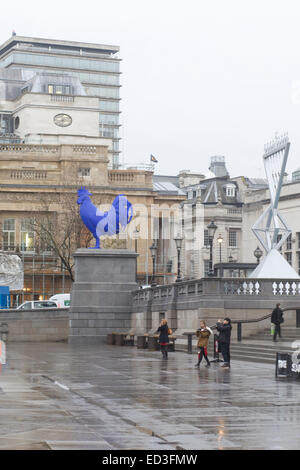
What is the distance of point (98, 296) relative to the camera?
56.4 metres

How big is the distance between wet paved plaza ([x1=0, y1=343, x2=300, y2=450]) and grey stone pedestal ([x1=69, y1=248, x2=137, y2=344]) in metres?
24.3

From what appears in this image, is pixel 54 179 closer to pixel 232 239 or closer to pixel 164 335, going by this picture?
pixel 232 239

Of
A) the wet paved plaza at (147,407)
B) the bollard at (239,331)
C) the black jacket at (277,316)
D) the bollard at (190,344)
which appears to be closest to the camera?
the wet paved plaza at (147,407)

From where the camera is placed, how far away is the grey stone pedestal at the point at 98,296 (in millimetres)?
56188

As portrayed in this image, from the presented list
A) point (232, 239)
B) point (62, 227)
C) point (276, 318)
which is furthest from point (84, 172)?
point (276, 318)

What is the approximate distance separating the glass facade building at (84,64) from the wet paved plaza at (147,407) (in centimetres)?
13101

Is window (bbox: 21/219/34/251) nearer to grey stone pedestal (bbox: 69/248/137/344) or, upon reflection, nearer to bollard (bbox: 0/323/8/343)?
bollard (bbox: 0/323/8/343)

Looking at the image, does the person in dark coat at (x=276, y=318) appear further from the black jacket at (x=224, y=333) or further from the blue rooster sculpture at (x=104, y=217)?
the blue rooster sculpture at (x=104, y=217)

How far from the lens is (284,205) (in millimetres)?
106625

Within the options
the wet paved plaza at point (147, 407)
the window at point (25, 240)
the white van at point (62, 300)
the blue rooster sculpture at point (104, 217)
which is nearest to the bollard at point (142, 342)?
the blue rooster sculpture at point (104, 217)

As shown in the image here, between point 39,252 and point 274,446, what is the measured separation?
80690 mm

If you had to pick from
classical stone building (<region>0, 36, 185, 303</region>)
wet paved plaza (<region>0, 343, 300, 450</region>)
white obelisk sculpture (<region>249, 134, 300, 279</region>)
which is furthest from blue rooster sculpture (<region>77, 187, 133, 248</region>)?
wet paved plaza (<region>0, 343, 300, 450</region>)

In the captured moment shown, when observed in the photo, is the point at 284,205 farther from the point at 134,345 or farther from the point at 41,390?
the point at 41,390

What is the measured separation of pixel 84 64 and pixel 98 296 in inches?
4611
